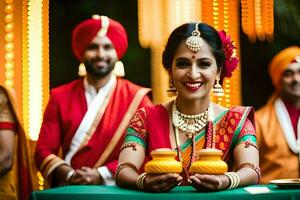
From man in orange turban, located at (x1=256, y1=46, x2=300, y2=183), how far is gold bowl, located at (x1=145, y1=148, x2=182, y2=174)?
6.89 feet

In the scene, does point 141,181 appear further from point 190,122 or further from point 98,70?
point 98,70

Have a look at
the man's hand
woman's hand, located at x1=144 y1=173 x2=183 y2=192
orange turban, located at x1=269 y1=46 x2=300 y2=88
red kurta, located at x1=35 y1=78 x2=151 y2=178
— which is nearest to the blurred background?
orange turban, located at x1=269 y1=46 x2=300 y2=88

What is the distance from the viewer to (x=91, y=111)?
4.68m

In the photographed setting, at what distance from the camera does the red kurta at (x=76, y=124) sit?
4.53m

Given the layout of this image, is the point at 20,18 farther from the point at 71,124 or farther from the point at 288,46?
the point at 288,46

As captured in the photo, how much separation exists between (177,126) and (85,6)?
6.52 ft

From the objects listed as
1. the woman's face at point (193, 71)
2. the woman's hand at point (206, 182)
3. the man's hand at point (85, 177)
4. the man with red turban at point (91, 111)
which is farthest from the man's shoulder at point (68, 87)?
the woman's hand at point (206, 182)

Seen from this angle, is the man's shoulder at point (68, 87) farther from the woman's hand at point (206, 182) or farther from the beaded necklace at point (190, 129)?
the woman's hand at point (206, 182)

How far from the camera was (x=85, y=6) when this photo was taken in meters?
5.05

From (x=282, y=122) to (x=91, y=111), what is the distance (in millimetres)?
1427

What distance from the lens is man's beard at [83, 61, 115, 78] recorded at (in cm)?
469

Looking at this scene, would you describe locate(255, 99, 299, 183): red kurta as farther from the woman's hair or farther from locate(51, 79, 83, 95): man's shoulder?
the woman's hair

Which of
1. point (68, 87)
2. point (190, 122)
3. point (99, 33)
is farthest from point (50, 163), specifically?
point (190, 122)

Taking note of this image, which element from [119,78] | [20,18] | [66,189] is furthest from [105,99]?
[66,189]
